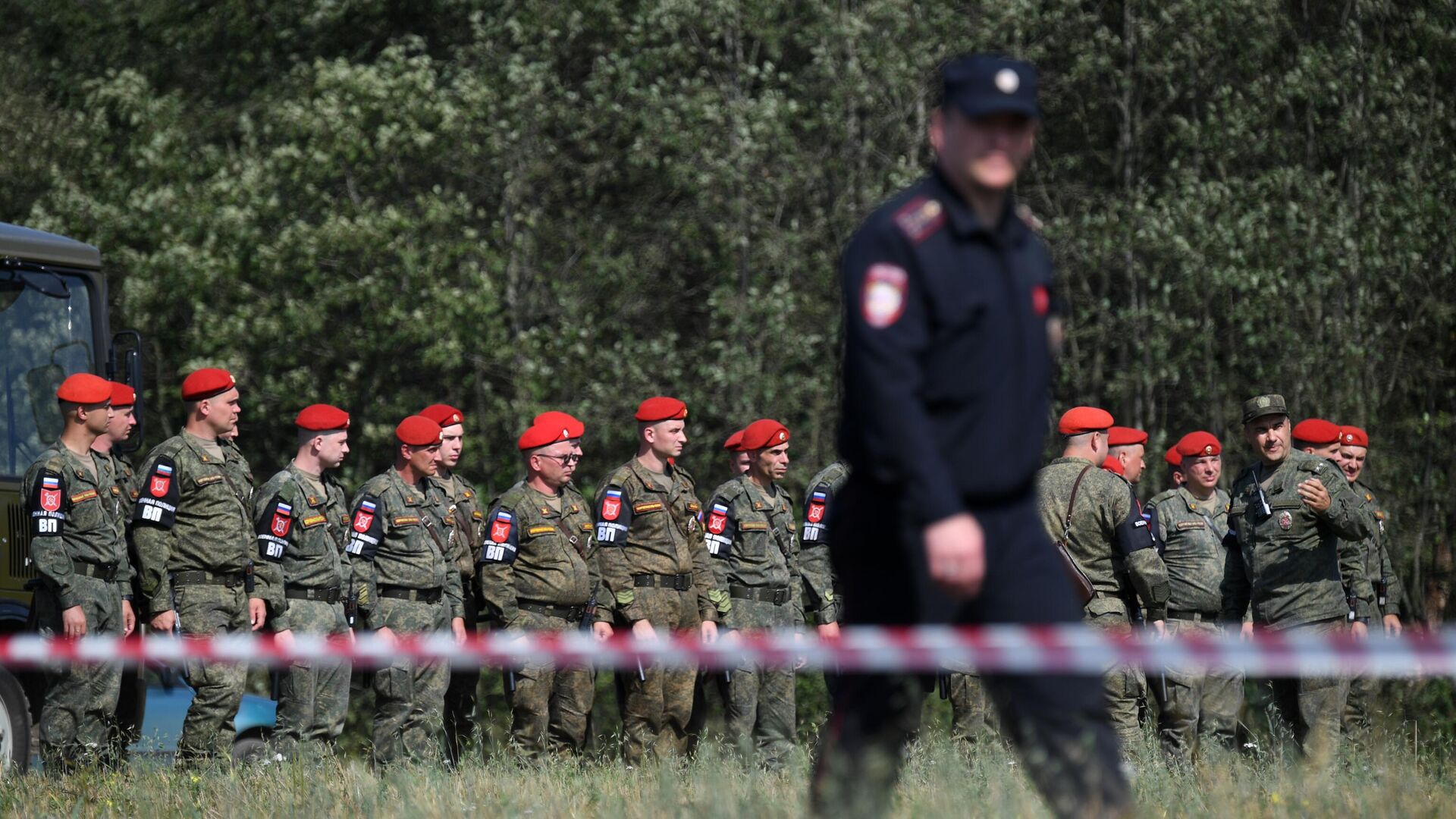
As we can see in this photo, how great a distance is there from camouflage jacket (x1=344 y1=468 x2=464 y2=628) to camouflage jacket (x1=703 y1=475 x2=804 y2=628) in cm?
182

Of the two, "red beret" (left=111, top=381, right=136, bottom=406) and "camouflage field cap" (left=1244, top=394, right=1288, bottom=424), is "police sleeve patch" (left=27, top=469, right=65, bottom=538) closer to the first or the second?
"red beret" (left=111, top=381, right=136, bottom=406)

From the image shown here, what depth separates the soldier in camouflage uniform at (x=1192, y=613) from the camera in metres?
10.8

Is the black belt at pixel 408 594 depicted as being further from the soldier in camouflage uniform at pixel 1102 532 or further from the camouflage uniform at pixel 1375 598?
the camouflage uniform at pixel 1375 598

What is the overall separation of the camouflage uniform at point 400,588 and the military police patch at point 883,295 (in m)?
6.65

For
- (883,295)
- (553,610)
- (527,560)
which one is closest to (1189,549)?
(553,610)

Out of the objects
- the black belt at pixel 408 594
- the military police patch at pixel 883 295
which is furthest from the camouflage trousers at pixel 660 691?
the military police patch at pixel 883 295

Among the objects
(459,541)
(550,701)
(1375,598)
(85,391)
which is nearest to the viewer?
(85,391)

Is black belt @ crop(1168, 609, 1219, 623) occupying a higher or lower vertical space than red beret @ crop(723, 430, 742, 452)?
lower

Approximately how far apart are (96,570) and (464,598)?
3.31 m

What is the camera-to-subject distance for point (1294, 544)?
9688 mm

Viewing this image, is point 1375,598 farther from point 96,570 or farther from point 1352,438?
point 96,570

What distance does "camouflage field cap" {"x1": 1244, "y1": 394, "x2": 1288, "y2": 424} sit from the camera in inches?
383

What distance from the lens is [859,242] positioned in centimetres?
383

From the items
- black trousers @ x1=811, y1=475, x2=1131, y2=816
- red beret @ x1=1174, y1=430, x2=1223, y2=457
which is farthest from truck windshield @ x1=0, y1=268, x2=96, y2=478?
red beret @ x1=1174, y1=430, x2=1223, y2=457
